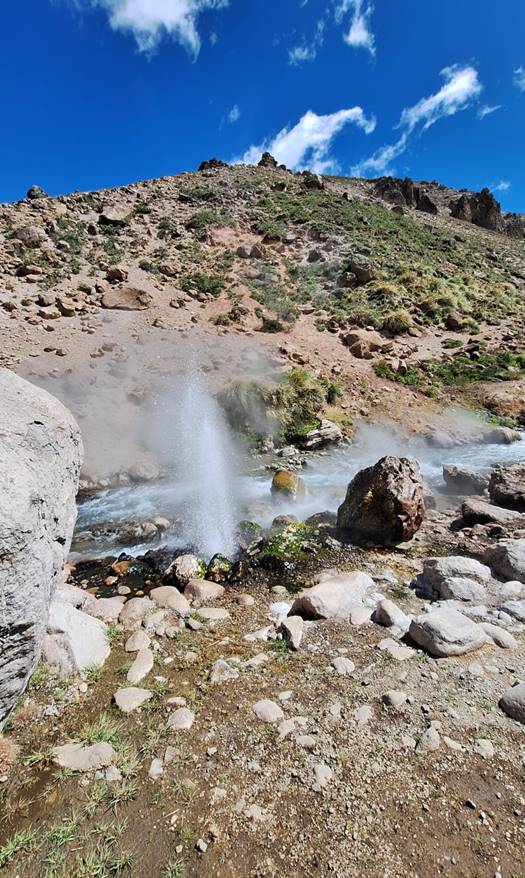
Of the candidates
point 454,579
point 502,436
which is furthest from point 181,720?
point 502,436

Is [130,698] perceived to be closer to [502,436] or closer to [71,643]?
[71,643]

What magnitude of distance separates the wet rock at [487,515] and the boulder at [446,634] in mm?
3222

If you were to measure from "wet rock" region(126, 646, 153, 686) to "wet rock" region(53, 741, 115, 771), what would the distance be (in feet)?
2.02

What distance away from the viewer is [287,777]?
246 centimetres

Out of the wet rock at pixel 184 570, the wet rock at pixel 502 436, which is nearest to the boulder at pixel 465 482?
the wet rock at pixel 502 436

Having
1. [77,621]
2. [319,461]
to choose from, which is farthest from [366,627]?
[319,461]

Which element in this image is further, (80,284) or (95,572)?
(80,284)

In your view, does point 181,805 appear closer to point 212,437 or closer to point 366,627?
point 366,627

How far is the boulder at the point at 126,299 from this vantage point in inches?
650

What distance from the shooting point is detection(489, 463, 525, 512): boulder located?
6980mm

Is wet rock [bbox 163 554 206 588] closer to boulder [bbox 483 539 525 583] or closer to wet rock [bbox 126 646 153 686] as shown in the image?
wet rock [bbox 126 646 153 686]

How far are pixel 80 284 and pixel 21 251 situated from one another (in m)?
4.32

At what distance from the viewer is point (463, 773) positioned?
2404 mm

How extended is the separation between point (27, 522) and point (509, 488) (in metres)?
7.78
